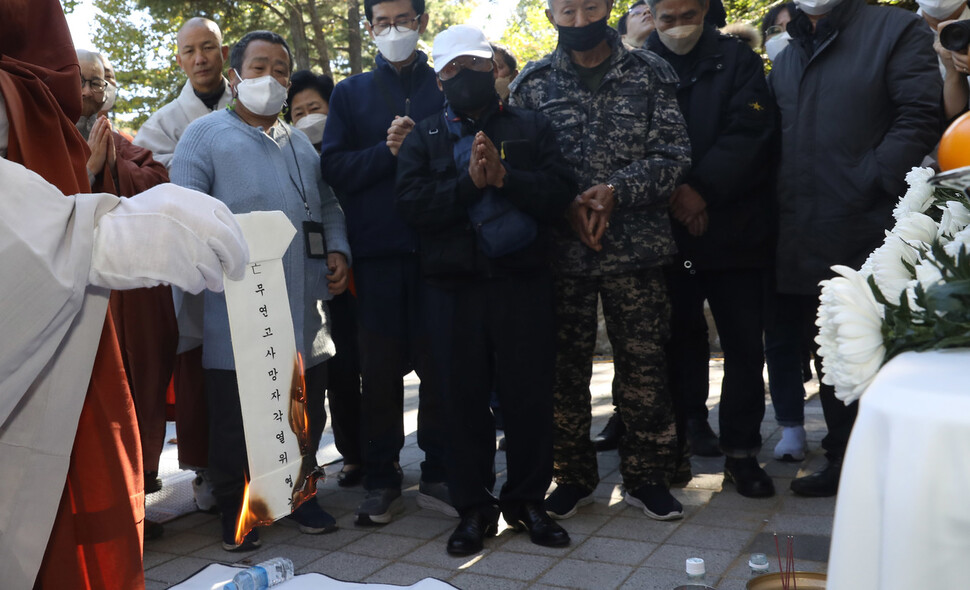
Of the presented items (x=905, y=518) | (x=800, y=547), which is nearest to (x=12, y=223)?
(x=905, y=518)

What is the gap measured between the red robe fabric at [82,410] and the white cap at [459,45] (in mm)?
1916

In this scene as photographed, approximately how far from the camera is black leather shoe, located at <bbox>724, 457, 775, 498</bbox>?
418 centimetres

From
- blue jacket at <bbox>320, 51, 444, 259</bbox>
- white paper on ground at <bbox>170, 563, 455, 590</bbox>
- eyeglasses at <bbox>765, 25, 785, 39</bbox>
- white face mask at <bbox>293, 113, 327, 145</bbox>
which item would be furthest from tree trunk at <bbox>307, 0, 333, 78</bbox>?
white paper on ground at <bbox>170, 563, 455, 590</bbox>

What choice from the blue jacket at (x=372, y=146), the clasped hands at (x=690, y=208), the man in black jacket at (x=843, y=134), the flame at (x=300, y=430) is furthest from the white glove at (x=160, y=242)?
the man in black jacket at (x=843, y=134)

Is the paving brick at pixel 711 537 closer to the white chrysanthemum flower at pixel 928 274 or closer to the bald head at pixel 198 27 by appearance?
the white chrysanthemum flower at pixel 928 274

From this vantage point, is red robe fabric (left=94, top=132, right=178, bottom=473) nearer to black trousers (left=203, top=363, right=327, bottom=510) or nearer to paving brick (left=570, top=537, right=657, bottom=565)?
black trousers (left=203, top=363, right=327, bottom=510)

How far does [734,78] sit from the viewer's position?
4281 mm

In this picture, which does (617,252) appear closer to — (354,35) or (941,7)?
(941,7)

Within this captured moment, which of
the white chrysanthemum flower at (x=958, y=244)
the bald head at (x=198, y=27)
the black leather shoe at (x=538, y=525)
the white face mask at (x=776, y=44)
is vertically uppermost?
the bald head at (x=198, y=27)

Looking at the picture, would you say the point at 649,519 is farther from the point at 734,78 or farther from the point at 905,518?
the point at 905,518

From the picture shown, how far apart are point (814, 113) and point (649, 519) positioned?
6.42ft

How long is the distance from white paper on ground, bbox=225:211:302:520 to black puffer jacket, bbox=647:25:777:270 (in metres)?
2.41

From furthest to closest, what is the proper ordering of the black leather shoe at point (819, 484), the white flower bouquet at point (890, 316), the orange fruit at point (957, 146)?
the black leather shoe at point (819, 484)
the orange fruit at point (957, 146)
the white flower bouquet at point (890, 316)

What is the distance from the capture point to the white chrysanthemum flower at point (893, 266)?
5.90 feet
